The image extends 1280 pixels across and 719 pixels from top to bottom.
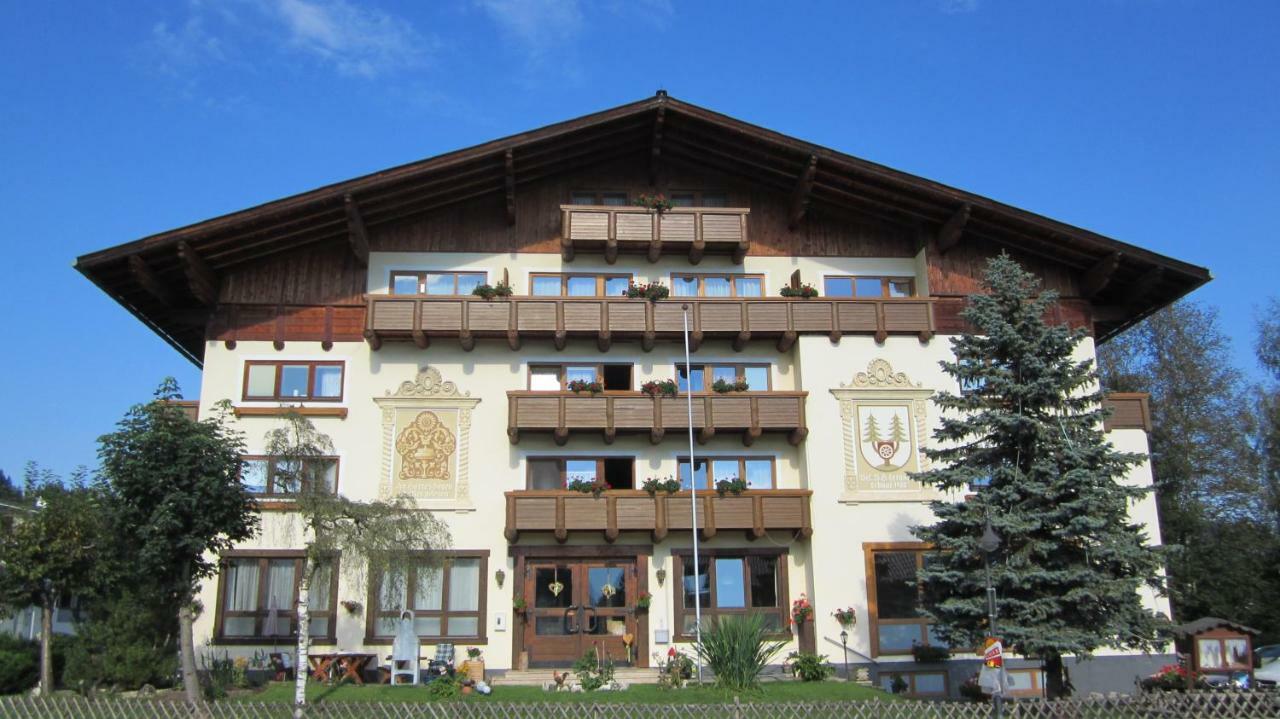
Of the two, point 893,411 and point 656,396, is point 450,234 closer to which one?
point 656,396

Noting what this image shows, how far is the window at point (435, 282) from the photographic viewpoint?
26266 millimetres

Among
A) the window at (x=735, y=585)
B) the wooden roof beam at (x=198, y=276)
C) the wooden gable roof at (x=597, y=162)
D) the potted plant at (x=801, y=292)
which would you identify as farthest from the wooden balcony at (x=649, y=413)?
the wooden roof beam at (x=198, y=276)

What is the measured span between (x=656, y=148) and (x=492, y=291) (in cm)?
581

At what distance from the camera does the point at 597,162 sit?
90.3 feet

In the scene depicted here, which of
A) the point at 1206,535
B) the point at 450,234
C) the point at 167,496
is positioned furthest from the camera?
the point at 1206,535

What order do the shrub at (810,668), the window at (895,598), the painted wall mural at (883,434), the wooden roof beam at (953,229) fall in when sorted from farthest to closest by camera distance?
the wooden roof beam at (953,229) → the painted wall mural at (883,434) → the window at (895,598) → the shrub at (810,668)

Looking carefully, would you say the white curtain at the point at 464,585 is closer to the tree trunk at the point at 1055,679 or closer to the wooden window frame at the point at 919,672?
the wooden window frame at the point at 919,672

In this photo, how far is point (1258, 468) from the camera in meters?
37.2

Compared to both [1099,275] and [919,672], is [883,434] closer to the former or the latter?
[919,672]

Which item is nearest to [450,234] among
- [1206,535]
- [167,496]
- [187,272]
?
[187,272]

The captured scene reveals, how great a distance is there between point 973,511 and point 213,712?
43.6 ft

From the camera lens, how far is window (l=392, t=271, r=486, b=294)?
26266mm

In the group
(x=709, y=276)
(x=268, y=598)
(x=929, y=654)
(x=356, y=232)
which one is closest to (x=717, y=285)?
(x=709, y=276)

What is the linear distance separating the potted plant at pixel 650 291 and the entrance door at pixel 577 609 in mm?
6553
